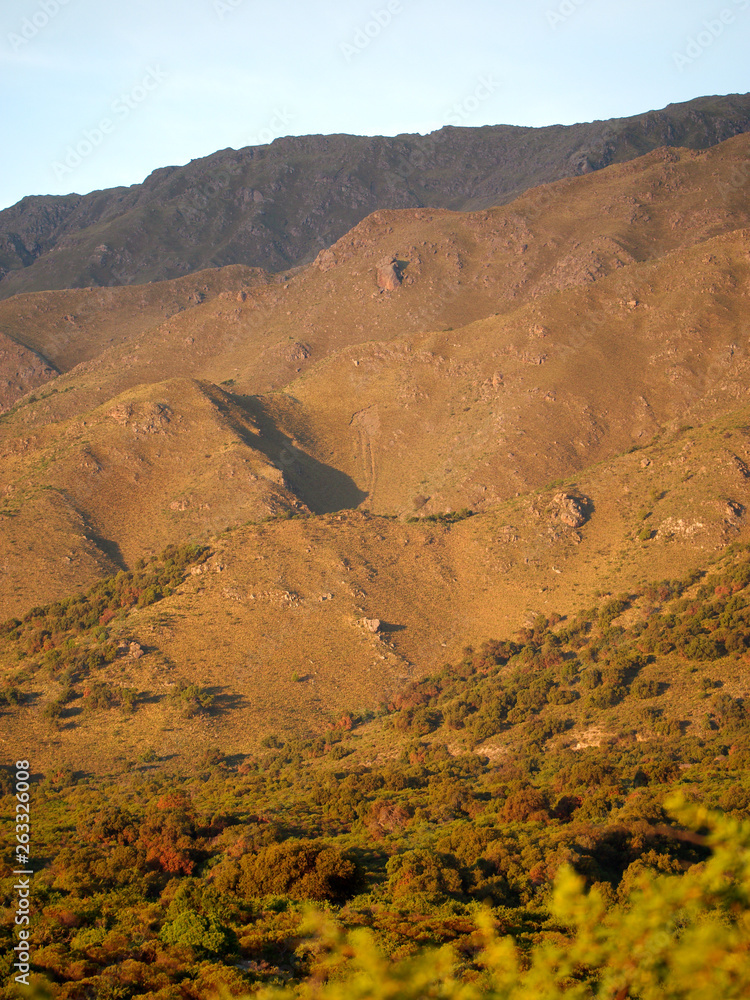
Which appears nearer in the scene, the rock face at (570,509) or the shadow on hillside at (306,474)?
the rock face at (570,509)

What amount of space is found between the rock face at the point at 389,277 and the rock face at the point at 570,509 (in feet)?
313

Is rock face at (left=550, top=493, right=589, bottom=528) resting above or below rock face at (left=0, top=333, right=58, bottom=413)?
below

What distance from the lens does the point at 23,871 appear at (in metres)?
36.0

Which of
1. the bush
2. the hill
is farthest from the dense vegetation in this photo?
the hill

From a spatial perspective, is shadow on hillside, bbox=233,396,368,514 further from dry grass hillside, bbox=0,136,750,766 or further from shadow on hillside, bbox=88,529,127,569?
shadow on hillside, bbox=88,529,127,569

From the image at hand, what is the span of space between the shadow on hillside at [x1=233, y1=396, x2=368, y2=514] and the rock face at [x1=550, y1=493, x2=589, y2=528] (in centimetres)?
3100

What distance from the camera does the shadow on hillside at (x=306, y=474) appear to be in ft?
357

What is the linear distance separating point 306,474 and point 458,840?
7800cm

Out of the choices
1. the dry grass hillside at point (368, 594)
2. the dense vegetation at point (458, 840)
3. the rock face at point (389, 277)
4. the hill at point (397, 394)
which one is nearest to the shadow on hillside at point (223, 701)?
the dry grass hillside at point (368, 594)

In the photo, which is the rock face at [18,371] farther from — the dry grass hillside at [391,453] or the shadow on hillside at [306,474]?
the shadow on hillside at [306,474]

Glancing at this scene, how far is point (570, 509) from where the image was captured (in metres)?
84.6

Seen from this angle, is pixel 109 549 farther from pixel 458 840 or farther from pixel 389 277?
pixel 389 277

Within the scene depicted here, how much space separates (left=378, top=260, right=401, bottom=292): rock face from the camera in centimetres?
17050

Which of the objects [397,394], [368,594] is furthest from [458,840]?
[397,394]
